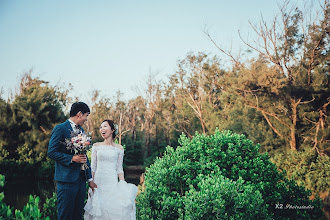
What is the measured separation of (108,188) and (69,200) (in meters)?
1.07

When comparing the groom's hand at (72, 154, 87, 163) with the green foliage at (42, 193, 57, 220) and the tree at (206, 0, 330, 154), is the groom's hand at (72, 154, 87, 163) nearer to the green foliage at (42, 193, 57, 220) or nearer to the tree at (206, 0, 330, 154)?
the green foliage at (42, 193, 57, 220)

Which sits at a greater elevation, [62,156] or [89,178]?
[62,156]

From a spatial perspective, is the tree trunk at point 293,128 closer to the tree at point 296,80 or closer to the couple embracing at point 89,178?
the tree at point 296,80

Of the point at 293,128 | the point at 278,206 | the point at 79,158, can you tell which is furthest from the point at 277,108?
the point at 79,158

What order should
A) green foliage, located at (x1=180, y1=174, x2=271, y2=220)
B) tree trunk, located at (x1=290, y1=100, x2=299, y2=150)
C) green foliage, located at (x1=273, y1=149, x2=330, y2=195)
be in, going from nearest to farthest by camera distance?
green foliage, located at (x1=180, y1=174, x2=271, y2=220) → green foliage, located at (x1=273, y1=149, x2=330, y2=195) → tree trunk, located at (x1=290, y1=100, x2=299, y2=150)

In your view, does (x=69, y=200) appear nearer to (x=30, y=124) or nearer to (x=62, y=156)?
(x=62, y=156)

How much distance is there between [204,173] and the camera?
20.8 ft

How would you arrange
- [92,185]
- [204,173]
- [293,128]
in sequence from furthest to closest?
[293,128], [204,173], [92,185]

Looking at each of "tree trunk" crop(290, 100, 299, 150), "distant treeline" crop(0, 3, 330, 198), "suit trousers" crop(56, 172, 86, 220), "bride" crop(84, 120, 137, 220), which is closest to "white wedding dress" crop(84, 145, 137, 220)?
"bride" crop(84, 120, 137, 220)

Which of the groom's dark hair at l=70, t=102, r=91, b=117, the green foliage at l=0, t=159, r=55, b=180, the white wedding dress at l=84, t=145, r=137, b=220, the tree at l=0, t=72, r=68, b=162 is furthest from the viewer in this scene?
the tree at l=0, t=72, r=68, b=162

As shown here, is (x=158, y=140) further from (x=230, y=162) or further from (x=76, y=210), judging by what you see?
(x=76, y=210)

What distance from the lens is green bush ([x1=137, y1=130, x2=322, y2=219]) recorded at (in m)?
5.76

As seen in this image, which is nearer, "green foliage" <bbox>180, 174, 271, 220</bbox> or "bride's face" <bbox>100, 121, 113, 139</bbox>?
"green foliage" <bbox>180, 174, 271, 220</bbox>

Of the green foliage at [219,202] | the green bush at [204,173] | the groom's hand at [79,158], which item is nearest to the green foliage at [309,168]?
the green bush at [204,173]
